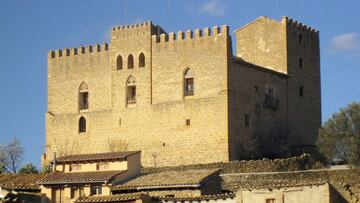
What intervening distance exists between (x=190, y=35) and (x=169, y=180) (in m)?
13.0

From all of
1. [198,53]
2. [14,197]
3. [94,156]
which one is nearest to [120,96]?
[198,53]

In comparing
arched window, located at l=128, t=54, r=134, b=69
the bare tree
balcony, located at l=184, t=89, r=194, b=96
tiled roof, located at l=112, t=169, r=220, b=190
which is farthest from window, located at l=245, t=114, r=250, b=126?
the bare tree

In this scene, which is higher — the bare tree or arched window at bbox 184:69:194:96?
arched window at bbox 184:69:194:96

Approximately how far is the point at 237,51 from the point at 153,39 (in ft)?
22.0

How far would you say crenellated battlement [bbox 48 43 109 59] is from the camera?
190 ft

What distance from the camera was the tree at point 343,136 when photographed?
50469mm

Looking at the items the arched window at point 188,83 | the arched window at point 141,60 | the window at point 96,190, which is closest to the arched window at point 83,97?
the arched window at point 141,60

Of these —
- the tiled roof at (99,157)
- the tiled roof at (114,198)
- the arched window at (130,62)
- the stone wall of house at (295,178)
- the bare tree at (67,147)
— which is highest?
the arched window at (130,62)

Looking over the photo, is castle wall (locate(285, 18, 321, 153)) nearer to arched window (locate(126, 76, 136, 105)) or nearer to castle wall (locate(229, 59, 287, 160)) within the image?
castle wall (locate(229, 59, 287, 160))

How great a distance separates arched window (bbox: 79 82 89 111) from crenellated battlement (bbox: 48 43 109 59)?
1959mm

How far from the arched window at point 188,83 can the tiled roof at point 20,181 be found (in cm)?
1011

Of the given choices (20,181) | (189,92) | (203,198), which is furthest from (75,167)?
(203,198)

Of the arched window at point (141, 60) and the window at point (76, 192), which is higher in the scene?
the arched window at point (141, 60)

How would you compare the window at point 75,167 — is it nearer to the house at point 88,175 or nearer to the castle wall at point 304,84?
the house at point 88,175
